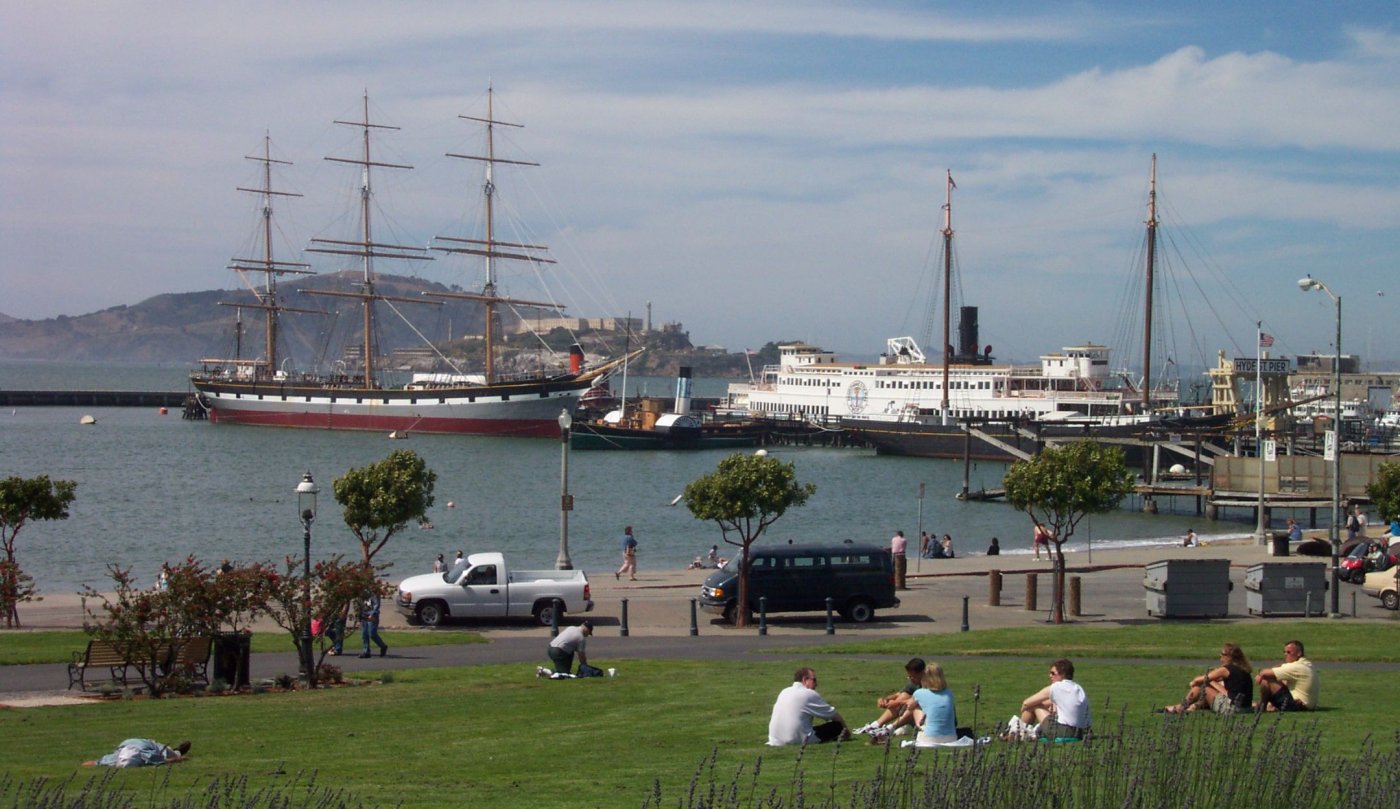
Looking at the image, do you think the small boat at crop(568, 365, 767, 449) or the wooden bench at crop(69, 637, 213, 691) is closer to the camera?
the wooden bench at crop(69, 637, 213, 691)

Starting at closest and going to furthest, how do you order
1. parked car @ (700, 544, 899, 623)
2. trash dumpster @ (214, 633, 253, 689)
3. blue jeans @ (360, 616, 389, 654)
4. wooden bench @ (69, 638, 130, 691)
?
wooden bench @ (69, 638, 130, 691)
trash dumpster @ (214, 633, 253, 689)
blue jeans @ (360, 616, 389, 654)
parked car @ (700, 544, 899, 623)

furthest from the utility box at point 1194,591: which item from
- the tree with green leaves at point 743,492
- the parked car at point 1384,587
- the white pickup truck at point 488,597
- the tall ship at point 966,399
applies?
the tall ship at point 966,399

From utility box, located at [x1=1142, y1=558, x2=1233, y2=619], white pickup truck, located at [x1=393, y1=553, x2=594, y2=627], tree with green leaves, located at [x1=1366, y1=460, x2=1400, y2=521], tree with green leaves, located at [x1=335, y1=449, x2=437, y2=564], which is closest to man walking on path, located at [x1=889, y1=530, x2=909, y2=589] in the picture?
utility box, located at [x1=1142, y1=558, x2=1233, y2=619]

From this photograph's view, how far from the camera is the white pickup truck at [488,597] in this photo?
21.0 meters

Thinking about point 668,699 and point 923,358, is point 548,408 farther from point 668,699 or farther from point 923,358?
point 668,699

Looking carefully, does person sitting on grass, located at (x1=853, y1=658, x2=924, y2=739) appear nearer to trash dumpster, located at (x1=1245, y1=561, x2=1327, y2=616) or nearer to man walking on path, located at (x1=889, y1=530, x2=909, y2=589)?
trash dumpster, located at (x1=1245, y1=561, x2=1327, y2=616)

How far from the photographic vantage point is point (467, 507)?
51938 mm

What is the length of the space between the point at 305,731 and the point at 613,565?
25022 mm

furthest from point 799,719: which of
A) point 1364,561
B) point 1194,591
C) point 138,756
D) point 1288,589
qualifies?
point 1364,561

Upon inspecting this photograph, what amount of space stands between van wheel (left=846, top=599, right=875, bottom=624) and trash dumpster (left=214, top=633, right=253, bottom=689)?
10.5 metres

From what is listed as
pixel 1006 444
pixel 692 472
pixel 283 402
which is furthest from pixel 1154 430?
pixel 283 402

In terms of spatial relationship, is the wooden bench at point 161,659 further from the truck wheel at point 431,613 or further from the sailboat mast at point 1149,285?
the sailboat mast at point 1149,285

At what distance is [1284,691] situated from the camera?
10.5 m

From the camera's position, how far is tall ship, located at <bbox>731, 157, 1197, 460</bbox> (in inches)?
3159
